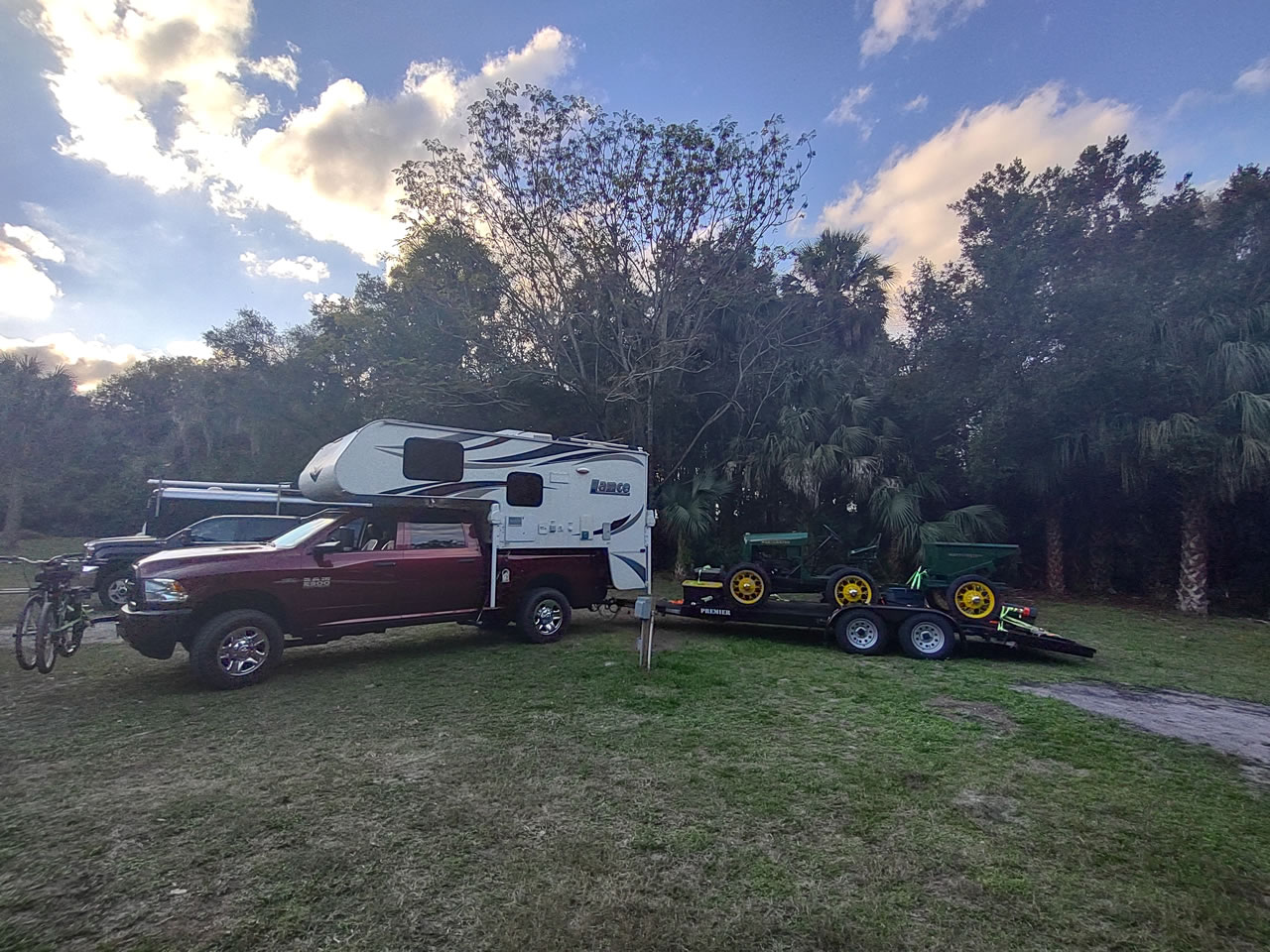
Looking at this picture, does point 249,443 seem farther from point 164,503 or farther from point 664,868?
point 664,868

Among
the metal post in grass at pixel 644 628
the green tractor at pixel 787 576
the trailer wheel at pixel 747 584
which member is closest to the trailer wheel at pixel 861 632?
the green tractor at pixel 787 576

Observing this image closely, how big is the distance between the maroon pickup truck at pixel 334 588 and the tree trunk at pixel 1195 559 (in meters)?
10.8

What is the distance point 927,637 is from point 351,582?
259 inches

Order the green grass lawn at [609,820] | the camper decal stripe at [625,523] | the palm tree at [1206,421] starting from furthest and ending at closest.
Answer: the palm tree at [1206,421] → the camper decal stripe at [625,523] → the green grass lawn at [609,820]

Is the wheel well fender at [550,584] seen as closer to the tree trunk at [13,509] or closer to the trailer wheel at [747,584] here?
the trailer wheel at [747,584]

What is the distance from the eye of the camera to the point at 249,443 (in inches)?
1017

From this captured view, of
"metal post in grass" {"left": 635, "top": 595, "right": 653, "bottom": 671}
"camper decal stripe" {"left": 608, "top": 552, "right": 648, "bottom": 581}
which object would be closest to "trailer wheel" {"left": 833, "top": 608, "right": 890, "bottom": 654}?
"metal post in grass" {"left": 635, "top": 595, "right": 653, "bottom": 671}

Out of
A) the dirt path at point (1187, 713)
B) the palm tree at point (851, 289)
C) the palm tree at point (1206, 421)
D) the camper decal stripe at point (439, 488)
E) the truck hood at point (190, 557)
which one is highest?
the palm tree at point (851, 289)

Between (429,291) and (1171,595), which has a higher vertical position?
(429,291)

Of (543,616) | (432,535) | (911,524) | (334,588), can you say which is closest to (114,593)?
(334,588)

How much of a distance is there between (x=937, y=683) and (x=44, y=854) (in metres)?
6.59

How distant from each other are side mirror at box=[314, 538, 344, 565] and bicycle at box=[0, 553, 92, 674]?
2.15m

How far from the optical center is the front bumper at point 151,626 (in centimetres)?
538

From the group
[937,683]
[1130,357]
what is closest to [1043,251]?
[1130,357]
